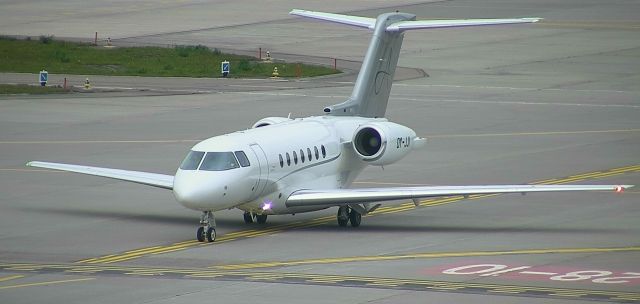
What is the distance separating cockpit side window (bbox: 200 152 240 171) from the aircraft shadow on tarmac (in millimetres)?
2523

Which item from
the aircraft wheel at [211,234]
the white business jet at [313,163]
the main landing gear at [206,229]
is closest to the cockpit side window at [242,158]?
Result: the white business jet at [313,163]

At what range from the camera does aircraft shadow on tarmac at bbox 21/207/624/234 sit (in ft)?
120

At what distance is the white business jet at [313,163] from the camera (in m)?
35.3

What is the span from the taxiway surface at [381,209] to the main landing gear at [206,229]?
1.44 ft

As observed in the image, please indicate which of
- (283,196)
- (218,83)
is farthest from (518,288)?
(218,83)

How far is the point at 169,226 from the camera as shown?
37.7m

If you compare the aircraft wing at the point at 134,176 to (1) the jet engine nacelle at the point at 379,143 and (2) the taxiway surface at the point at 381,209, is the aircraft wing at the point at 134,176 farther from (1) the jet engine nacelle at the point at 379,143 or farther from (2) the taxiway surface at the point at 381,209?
(1) the jet engine nacelle at the point at 379,143

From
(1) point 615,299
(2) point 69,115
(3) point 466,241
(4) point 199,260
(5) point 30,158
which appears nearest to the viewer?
(1) point 615,299

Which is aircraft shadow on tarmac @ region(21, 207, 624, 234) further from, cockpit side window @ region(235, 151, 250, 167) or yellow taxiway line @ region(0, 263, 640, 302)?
yellow taxiway line @ region(0, 263, 640, 302)

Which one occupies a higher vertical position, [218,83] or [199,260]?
[218,83]

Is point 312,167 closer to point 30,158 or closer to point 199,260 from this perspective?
point 199,260

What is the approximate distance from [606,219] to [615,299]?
1032cm

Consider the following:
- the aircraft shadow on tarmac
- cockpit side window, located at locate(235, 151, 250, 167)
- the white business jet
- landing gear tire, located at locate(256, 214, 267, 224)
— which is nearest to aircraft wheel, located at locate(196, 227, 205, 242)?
the white business jet

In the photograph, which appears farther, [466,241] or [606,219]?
[606,219]
